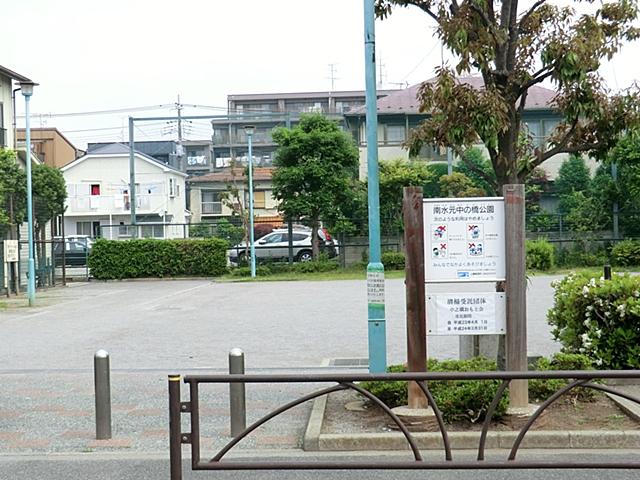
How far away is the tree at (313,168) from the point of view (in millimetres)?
32219

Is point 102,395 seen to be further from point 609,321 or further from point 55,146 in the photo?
point 55,146

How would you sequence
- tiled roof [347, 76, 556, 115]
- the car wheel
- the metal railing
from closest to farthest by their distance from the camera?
the metal railing
the car wheel
tiled roof [347, 76, 556, 115]

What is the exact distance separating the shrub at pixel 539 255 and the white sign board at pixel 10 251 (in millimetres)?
17693

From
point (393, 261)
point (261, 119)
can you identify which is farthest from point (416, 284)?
point (261, 119)

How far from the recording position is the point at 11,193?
83.6 ft

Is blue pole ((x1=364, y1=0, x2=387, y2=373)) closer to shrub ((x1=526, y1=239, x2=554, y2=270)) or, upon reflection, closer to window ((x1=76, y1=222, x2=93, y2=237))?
shrub ((x1=526, y1=239, x2=554, y2=270))

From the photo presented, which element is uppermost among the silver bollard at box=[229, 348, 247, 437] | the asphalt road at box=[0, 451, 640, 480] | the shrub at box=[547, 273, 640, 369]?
the shrub at box=[547, 273, 640, 369]

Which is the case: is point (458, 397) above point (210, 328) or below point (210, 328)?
above

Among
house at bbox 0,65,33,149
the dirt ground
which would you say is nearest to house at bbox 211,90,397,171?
house at bbox 0,65,33,149

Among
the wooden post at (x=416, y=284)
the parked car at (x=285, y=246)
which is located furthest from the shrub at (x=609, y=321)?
the parked car at (x=285, y=246)

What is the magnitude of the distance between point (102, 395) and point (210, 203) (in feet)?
172

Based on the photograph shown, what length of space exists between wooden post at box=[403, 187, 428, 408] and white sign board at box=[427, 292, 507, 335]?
134 mm

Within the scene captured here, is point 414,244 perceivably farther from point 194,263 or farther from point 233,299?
point 194,263

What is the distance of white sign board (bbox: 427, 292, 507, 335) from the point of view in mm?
7312
